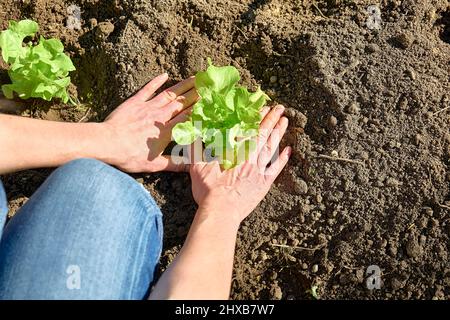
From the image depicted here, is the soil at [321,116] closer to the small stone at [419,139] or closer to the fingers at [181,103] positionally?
the small stone at [419,139]

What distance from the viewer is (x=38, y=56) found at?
1.95 metres

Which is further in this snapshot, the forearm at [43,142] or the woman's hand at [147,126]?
the woman's hand at [147,126]

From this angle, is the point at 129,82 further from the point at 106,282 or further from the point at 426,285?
the point at 426,285

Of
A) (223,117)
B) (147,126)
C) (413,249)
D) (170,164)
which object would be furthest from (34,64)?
(413,249)

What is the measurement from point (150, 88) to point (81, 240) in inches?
27.6

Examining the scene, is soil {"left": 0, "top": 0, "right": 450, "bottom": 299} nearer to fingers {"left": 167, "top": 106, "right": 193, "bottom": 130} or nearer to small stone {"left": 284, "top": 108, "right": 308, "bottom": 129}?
small stone {"left": 284, "top": 108, "right": 308, "bottom": 129}

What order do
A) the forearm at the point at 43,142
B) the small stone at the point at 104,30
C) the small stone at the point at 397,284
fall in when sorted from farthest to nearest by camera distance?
1. the small stone at the point at 104,30
2. the small stone at the point at 397,284
3. the forearm at the point at 43,142

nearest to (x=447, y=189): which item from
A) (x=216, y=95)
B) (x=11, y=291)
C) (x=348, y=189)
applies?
(x=348, y=189)

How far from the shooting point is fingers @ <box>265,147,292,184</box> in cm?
190

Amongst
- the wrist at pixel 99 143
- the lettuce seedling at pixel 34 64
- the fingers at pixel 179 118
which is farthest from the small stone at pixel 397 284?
the lettuce seedling at pixel 34 64

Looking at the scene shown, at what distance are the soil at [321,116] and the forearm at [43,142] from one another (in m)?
0.24

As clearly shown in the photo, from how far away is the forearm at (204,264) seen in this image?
1.49m

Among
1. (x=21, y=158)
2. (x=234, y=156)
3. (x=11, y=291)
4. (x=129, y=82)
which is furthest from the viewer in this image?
(x=129, y=82)
